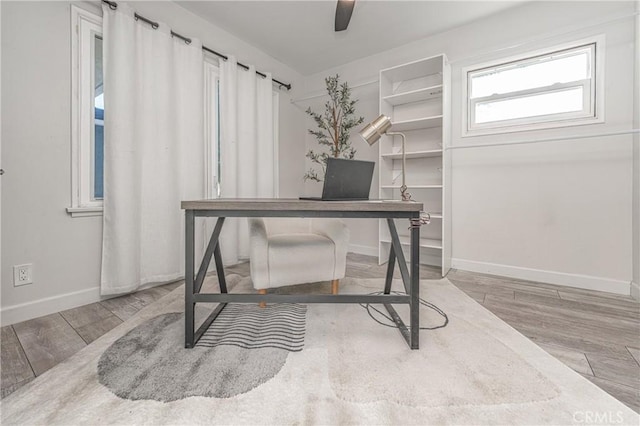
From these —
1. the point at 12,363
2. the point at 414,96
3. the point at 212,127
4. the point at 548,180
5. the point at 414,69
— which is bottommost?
the point at 12,363

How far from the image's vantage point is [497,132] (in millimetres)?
2715

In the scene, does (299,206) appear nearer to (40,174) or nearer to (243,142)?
(40,174)

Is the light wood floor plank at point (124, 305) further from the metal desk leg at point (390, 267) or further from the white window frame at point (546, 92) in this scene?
the white window frame at point (546, 92)

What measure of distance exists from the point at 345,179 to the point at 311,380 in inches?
36.7

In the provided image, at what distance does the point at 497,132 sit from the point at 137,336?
3.34 m

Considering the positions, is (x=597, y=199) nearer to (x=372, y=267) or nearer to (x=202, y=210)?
(x=372, y=267)

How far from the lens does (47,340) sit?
1.49 meters

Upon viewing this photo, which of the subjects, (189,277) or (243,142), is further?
(243,142)

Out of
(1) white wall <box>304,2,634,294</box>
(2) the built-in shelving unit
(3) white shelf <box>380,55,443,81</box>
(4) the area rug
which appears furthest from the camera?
(2) the built-in shelving unit

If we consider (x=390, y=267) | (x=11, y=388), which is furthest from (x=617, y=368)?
(x=11, y=388)

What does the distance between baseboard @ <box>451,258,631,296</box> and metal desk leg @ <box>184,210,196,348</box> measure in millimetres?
2666

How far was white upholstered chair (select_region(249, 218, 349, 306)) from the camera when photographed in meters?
1.78

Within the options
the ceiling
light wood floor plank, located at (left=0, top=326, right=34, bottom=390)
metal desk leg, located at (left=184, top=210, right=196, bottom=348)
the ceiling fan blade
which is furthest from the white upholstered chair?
the ceiling

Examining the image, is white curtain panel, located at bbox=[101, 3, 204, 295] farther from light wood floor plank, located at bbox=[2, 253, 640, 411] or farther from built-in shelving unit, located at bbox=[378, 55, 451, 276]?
built-in shelving unit, located at bbox=[378, 55, 451, 276]
